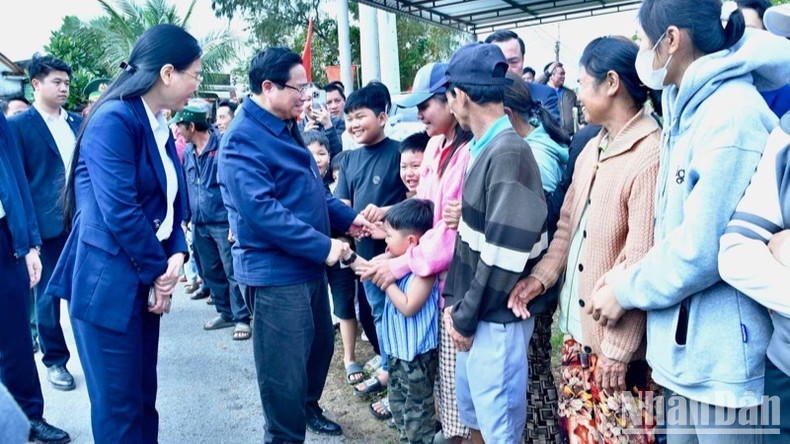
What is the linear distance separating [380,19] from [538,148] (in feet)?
28.5

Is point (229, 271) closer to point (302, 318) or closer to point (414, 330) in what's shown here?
point (302, 318)

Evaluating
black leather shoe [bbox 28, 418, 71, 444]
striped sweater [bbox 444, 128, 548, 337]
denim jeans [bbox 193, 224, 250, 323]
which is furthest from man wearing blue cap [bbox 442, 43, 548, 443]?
denim jeans [bbox 193, 224, 250, 323]

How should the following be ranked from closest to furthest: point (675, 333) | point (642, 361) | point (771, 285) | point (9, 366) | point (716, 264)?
point (771, 285), point (716, 264), point (675, 333), point (642, 361), point (9, 366)

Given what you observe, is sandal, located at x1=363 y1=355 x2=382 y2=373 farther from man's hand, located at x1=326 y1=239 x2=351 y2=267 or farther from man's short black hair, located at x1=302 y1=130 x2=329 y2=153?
man's short black hair, located at x1=302 y1=130 x2=329 y2=153

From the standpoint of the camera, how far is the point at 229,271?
17.0 feet

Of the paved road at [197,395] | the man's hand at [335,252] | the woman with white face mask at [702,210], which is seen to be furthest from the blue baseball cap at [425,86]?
the paved road at [197,395]

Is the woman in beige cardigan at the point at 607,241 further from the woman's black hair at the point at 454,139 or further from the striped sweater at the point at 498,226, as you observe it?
the woman's black hair at the point at 454,139

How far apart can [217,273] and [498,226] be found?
3.93m

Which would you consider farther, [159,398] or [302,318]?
[159,398]

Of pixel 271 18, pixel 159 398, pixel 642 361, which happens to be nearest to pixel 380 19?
pixel 159 398

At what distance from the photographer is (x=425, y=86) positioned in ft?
9.71

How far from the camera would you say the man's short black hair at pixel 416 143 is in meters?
3.37

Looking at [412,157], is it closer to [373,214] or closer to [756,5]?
[373,214]

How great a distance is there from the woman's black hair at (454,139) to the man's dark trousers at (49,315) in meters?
2.97
